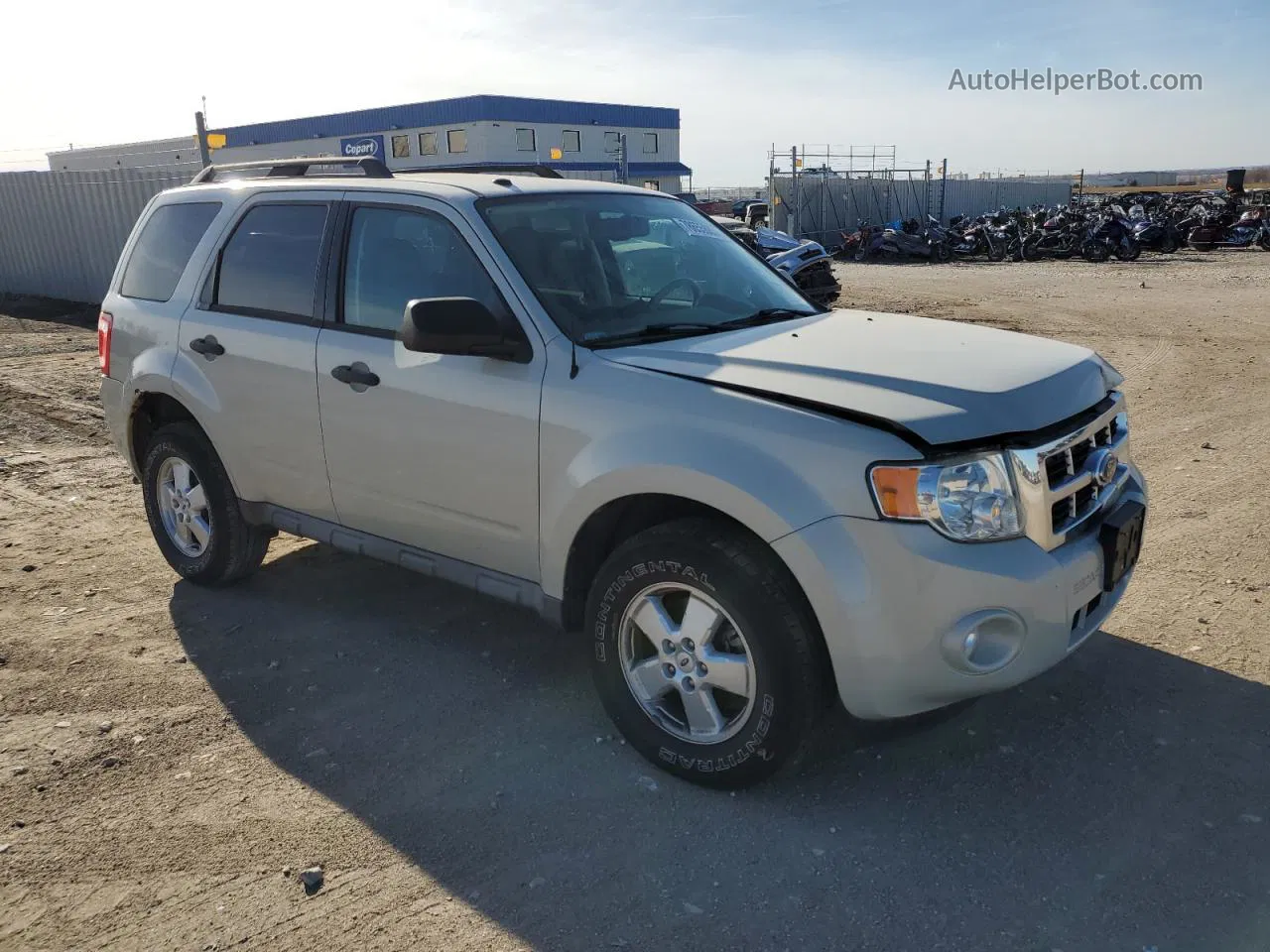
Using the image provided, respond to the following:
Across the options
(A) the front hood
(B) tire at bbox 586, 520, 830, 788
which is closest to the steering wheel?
(A) the front hood

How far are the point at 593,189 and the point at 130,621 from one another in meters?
2.98

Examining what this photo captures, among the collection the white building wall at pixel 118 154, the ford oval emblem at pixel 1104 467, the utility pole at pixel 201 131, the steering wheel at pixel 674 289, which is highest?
the white building wall at pixel 118 154

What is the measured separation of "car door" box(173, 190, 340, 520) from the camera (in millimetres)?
4391

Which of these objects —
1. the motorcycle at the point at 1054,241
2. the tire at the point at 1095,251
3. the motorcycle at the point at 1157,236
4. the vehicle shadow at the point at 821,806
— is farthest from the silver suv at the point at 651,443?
the motorcycle at the point at 1157,236

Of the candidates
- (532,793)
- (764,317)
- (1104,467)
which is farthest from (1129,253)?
(532,793)

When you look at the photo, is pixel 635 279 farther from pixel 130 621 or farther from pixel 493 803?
pixel 130 621

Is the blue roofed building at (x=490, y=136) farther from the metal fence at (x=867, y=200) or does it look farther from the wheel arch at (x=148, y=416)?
the wheel arch at (x=148, y=416)

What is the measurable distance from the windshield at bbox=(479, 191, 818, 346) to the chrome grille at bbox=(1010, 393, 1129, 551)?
1.30 m

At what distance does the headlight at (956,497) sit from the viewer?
9.45 feet

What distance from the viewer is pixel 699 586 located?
3213 mm

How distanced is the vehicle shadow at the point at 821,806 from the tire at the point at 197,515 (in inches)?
27.2

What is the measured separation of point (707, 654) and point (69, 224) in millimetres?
17125

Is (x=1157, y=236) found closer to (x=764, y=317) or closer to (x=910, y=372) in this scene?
(x=764, y=317)

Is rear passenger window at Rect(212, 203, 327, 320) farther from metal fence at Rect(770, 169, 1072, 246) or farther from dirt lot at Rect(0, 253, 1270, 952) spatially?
metal fence at Rect(770, 169, 1072, 246)
